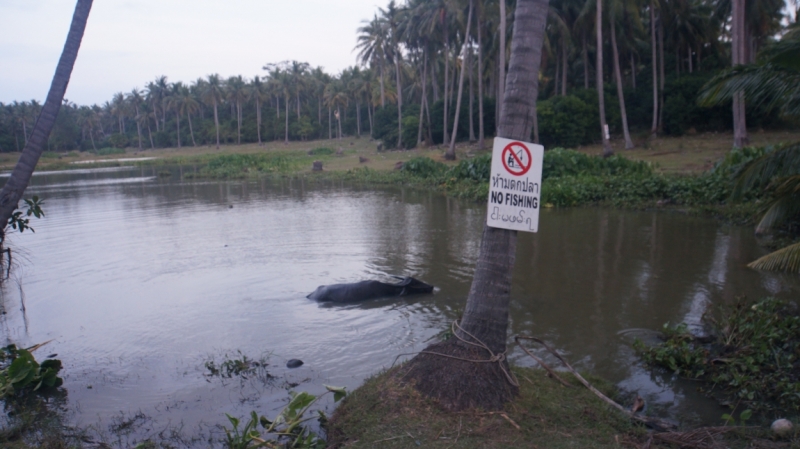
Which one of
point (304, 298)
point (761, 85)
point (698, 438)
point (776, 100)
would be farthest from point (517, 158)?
point (304, 298)

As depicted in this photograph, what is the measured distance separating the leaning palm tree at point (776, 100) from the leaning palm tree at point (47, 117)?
26.6 ft

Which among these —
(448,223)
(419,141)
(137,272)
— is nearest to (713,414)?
(137,272)

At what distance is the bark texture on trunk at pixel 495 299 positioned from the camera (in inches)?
179

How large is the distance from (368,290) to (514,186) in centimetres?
514

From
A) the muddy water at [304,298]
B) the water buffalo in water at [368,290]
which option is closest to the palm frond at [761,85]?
the muddy water at [304,298]

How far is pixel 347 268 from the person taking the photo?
11.5 metres

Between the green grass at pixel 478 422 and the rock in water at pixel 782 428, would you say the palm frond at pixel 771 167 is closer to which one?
the rock in water at pixel 782 428

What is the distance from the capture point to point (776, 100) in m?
7.33

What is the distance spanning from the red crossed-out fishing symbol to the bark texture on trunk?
0.10m

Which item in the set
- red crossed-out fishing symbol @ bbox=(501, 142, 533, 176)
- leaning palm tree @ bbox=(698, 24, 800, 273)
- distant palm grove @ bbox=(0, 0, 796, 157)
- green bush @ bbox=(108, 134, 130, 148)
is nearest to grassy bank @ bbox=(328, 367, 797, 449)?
red crossed-out fishing symbol @ bbox=(501, 142, 533, 176)

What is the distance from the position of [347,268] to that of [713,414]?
7457 millimetres

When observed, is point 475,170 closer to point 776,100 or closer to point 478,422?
point 776,100

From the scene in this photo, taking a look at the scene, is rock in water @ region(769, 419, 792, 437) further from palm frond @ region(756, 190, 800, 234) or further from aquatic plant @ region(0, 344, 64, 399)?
aquatic plant @ region(0, 344, 64, 399)

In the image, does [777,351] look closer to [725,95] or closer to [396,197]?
[725,95]
